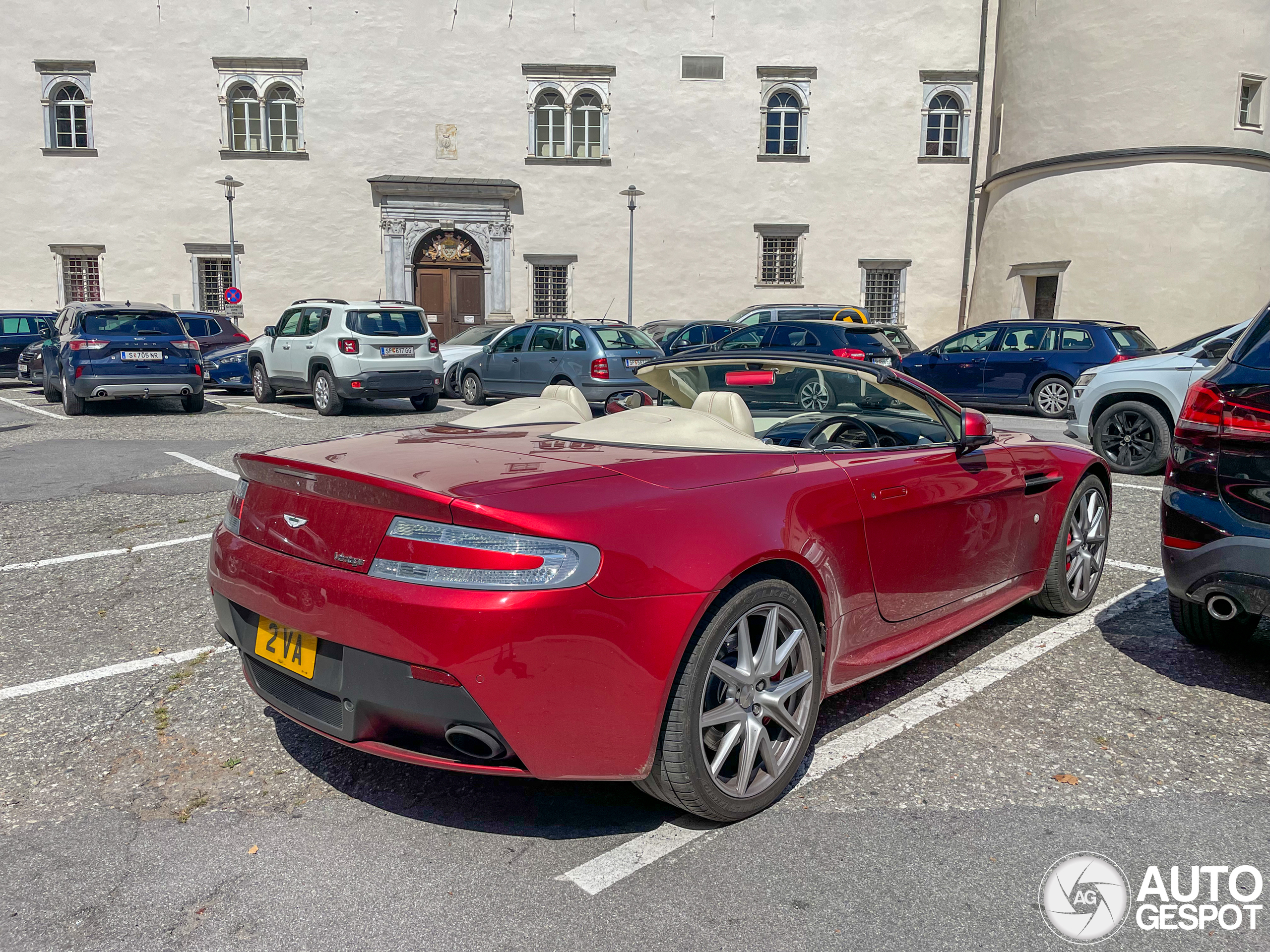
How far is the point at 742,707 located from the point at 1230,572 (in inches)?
77.6

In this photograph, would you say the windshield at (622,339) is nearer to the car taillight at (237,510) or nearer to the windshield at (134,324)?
the windshield at (134,324)

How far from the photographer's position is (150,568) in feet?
18.6

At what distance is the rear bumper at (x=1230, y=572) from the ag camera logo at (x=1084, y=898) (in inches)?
53.9

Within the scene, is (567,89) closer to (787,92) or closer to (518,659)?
(787,92)

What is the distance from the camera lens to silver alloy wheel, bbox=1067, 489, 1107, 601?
4723 millimetres

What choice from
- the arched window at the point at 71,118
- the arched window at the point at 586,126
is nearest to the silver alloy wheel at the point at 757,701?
the arched window at the point at 586,126

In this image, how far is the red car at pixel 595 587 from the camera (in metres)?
2.45

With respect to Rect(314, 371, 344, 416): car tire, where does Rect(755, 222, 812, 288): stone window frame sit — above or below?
above

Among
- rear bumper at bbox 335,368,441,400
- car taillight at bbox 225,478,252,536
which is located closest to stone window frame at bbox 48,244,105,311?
rear bumper at bbox 335,368,441,400

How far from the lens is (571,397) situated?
4016 millimetres

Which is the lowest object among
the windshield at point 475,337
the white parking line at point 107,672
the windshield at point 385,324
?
the white parking line at point 107,672

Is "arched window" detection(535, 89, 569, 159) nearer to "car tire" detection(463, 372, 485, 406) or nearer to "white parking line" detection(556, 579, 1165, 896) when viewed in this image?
"car tire" detection(463, 372, 485, 406)

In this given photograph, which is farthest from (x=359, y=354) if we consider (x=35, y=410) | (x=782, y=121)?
(x=782, y=121)

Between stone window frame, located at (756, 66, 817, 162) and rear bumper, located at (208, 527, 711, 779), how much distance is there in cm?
2814
